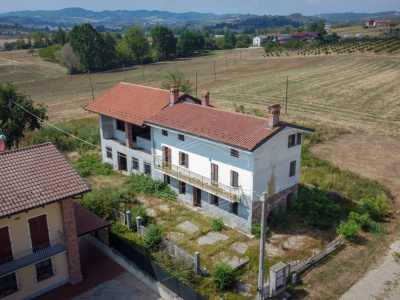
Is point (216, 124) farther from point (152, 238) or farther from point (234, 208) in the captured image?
point (152, 238)

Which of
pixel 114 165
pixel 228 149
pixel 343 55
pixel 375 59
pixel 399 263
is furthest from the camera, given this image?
pixel 343 55

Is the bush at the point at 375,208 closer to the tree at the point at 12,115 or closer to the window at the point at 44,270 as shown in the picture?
the window at the point at 44,270

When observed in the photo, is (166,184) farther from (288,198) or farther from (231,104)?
(231,104)

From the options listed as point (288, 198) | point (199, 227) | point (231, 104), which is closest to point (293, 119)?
point (231, 104)

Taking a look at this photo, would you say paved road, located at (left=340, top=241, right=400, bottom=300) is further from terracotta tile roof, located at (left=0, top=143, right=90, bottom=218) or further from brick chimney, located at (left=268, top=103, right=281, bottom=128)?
terracotta tile roof, located at (left=0, top=143, right=90, bottom=218)

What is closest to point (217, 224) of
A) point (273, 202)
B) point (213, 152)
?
point (273, 202)

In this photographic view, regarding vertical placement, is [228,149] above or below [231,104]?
above

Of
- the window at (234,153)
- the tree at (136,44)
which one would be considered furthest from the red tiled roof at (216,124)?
the tree at (136,44)
